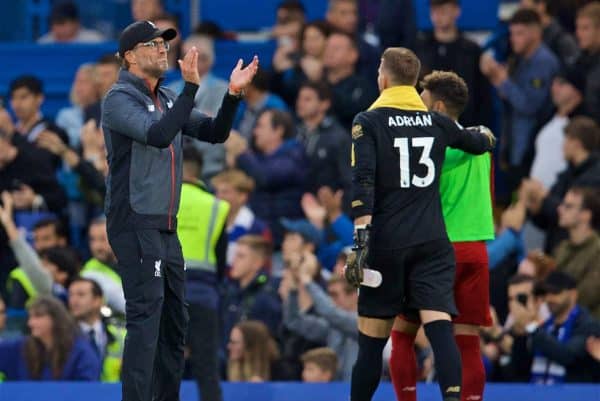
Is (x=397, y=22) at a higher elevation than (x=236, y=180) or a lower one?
higher

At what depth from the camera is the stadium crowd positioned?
11.4 metres

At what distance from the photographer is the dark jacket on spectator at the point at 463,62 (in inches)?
555

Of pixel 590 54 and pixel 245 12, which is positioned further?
pixel 245 12

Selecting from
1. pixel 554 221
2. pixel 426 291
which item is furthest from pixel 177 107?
pixel 554 221

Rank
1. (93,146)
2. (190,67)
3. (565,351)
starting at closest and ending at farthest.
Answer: (190,67) < (565,351) < (93,146)

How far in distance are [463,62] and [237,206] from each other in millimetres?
2445

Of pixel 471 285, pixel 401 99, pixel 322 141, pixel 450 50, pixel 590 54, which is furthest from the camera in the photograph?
pixel 450 50

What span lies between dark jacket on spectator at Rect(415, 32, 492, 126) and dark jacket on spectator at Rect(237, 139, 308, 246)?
4.46ft

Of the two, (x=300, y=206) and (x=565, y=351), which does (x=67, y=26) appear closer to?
(x=300, y=206)

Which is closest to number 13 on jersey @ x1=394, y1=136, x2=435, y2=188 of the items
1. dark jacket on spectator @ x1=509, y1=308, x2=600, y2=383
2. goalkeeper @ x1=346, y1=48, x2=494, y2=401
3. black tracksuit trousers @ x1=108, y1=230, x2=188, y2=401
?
goalkeeper @ x1=346, y1=48, x2=494, y2=401

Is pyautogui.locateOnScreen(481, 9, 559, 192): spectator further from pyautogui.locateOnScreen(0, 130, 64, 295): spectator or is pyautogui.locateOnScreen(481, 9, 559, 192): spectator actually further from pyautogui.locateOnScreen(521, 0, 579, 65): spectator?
pyautogui.locateOnScreen(0, 130, 64, 295): spectator

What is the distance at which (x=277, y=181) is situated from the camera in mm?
13719

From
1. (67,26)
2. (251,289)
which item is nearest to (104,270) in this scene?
(251,289)

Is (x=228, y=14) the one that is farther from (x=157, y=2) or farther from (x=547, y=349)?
(x=547, y=349)
